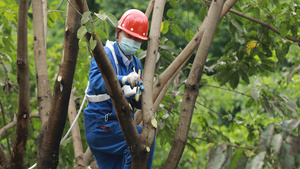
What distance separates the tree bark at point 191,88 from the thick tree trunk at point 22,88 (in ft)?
3.79

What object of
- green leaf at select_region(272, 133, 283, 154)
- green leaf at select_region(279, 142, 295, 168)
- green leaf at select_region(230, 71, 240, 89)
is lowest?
green leaf at select_region(230, 71, 240, 89)

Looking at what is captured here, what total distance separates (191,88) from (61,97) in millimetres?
905

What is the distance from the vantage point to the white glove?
2.46 metres

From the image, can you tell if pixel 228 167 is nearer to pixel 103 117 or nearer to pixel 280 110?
pixel 103 117

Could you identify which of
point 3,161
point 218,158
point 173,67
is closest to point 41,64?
point 3,161

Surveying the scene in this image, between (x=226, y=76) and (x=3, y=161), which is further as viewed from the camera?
(x=226, y=76)

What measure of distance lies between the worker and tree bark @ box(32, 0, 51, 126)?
638 mm

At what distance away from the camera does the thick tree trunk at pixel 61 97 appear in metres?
2.40

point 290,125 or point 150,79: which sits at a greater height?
point 290,125

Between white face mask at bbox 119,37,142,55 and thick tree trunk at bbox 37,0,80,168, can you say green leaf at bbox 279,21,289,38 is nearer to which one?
white face mask at bbox 119,37,142,55

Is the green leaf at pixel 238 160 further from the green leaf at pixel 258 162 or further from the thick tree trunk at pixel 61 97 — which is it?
the thick tree trunk at pixel 61 97

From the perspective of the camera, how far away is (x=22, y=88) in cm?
299

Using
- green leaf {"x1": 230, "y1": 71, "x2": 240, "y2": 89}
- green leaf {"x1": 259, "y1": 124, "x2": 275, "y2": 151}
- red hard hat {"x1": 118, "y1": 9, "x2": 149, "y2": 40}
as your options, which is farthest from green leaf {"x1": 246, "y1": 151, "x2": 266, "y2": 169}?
green leaf {"x1": 230, "y1": 71, "x2": 240, "y2": 89}

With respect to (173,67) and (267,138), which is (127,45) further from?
(267,138)
